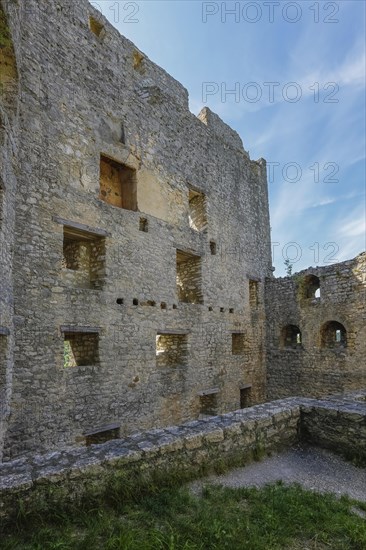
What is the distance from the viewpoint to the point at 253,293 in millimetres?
13508

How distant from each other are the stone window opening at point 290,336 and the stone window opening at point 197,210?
5.24m

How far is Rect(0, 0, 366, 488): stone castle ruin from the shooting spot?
6348 millimetres

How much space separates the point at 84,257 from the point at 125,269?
3.50ft

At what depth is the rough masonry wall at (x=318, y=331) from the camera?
10828mm

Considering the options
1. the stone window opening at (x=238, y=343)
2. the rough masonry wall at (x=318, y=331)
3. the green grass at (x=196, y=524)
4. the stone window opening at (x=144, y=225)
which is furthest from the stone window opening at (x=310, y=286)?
the green grass at (x=196, y=524)

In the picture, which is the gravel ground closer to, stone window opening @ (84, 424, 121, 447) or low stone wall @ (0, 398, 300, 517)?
low stone wall @ (0, 398, 300, 517)

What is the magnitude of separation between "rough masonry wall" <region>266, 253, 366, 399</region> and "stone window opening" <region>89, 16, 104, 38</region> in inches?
391

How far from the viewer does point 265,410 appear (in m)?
5.05

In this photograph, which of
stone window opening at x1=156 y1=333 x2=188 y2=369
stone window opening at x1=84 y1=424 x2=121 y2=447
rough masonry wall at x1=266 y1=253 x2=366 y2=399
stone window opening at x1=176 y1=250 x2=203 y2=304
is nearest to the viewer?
stone window opening at x1=84 y1=424 x2=121 y2=447

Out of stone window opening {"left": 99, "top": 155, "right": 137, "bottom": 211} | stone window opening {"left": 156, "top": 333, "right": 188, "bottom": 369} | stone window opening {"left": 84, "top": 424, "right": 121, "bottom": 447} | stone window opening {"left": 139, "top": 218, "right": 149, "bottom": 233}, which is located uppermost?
stone window opening {"left": 99, "top": 155, "right": 137, "bottom": 211}

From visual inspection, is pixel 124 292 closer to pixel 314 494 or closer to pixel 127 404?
pixel 127 404

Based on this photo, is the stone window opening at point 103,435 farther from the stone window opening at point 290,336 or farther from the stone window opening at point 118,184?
the stone window opening at point 290,336

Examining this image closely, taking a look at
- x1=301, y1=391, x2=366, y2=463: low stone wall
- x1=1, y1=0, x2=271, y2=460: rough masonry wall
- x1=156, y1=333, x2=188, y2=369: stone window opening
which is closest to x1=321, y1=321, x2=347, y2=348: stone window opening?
x1=1, y1=0, x2=271, y2=460: rough masonry wall

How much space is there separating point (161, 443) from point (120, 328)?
444 centimetres
